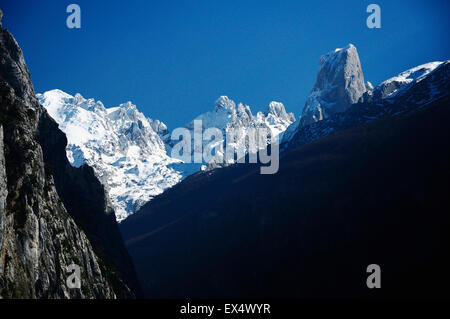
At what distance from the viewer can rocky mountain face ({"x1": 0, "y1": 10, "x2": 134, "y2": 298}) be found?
59500mm

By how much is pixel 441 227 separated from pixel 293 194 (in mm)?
72899

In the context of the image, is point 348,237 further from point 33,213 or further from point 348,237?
point 33,213

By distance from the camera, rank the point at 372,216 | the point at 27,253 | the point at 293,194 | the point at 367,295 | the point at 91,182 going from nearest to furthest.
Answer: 1. the point at 27,253
2. the point at 367,295
3. the point at 91,182
4. the point at 372,216
5. the point at 293,194

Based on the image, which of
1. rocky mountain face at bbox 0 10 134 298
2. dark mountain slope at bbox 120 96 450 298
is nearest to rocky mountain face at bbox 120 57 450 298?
dark mountain slope at bbox 120 96 450 298

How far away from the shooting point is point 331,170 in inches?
7815

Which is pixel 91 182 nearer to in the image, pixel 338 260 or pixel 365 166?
pixel 338 260

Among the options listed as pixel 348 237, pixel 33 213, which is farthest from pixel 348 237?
pixel 33 213

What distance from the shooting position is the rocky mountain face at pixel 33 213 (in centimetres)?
5950

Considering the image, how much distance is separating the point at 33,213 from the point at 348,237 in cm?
10703

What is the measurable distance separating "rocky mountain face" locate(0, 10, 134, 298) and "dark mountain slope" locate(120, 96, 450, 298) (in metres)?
56.6

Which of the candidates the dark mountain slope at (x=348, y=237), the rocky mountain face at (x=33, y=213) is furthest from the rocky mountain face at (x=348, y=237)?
the rocky mountain face at (x=33, y=213)

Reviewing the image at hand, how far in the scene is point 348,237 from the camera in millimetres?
151000

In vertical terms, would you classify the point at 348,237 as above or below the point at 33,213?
above
